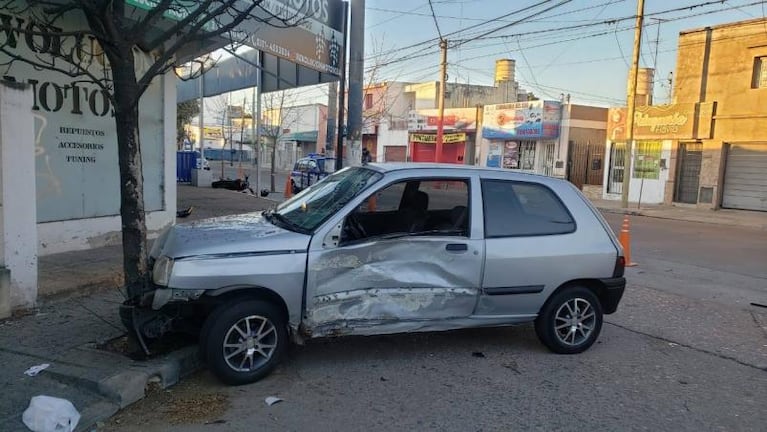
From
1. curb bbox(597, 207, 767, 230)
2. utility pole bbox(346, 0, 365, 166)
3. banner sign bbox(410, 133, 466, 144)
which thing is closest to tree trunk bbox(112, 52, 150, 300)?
utility pole bbox(346, 0, 365, 166)

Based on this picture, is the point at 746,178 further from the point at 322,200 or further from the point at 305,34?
the point at 322,200

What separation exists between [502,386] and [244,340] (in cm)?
201

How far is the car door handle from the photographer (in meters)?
4.71

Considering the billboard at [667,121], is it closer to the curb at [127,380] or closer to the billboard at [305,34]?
the billboard at [305,34]

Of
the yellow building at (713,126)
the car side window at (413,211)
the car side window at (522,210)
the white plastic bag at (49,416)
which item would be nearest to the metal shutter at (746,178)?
the yellow building at (713,126)

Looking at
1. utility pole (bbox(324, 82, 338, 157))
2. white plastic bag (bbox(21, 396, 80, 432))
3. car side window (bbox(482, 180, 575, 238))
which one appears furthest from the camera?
utility pole (bbox(324, 82, 338, 157))

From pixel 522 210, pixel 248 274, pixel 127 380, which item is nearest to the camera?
pixel 127 380

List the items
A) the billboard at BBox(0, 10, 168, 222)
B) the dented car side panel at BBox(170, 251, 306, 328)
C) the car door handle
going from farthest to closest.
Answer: the billboard at BBox(0, 10, 168, 222)
the car door handle
the dented car side panel at BBox(170, 251, 306, 328)

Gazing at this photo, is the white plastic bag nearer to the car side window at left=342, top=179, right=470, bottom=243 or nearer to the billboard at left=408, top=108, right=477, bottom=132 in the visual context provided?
the car side window at left=342, top=179, right=470, bottom=243

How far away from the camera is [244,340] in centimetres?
420

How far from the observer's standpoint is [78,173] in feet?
27.0

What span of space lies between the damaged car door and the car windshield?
0.50 feet

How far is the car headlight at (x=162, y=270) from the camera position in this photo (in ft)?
13.3

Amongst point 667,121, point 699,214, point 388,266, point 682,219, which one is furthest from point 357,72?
point 667,121
